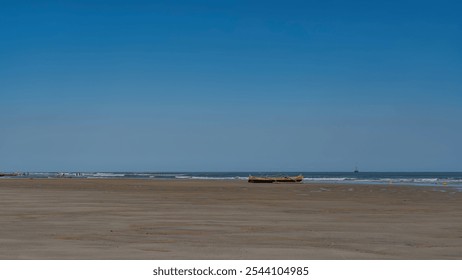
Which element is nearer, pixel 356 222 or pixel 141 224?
pixel 141 224

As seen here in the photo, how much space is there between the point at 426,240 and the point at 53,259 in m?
9.17

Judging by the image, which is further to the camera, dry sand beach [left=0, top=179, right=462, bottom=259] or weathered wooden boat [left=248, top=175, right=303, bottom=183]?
weathered wooden boat [left=248, top=175, right=303, bottom=183]

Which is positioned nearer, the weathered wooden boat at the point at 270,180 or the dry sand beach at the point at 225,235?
the dry sand beach at the point at 225,235

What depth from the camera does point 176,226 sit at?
1738 centimetres

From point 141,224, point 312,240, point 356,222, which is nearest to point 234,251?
point 312,240

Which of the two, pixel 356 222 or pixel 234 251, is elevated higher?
pixel 356 222

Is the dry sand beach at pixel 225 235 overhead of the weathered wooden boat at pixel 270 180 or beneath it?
beneath

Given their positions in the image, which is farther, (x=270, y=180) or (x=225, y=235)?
(x=270, y=180)

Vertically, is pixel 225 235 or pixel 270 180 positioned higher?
pixel 270 180

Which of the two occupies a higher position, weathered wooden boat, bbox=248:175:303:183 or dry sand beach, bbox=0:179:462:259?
weathered wooden boat, bbox=248:175:303:183

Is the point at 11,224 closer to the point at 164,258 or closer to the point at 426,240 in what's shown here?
the point at 164,258
